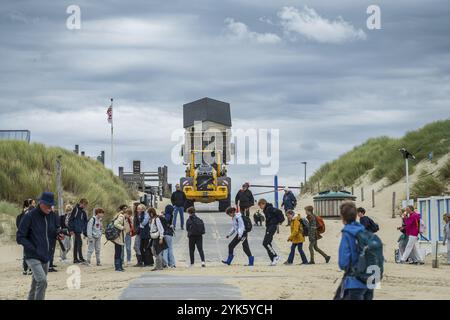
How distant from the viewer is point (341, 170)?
5700 centimetres

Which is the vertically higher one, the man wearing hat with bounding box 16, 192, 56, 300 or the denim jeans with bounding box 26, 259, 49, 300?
the man wearing hat with bounding box 16, 192, 56, 300

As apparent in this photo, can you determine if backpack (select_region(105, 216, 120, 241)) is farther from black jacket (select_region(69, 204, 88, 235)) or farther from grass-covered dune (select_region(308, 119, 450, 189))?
grass-covered dune (select_region(308, 119, 450, 189))

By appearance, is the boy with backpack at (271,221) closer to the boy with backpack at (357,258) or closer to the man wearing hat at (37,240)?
the man wearing hat at (37,240)

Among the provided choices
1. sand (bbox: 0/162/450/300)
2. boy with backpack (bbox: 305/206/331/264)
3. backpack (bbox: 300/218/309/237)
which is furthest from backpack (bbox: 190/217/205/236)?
boy with backpack (bbox: 305/206/331/264)

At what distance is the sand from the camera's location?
52.3ft

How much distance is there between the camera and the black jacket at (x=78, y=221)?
2328cm

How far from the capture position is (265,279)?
18219 millimetres

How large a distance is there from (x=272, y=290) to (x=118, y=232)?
675 centimetres

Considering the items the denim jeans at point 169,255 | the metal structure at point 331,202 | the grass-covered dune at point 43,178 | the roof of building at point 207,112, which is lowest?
the denim jeans at point 169,255

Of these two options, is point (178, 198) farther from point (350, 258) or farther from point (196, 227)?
point (350, 258)

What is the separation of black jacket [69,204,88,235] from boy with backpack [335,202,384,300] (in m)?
13.7

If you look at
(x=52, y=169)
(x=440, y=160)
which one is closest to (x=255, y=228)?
(x=52, y=169)

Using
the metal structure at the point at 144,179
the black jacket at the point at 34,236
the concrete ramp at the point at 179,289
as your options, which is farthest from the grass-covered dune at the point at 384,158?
the black jacket at the point at 34,236

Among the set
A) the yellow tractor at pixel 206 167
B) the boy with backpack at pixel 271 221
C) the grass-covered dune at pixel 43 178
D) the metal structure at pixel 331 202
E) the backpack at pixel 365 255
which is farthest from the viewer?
the metal structure at pixel 331 202
